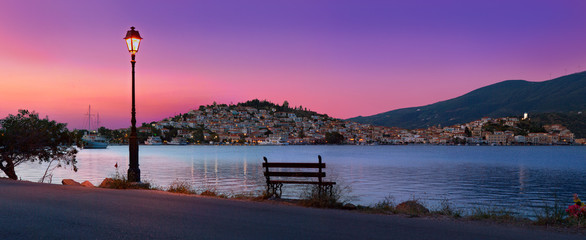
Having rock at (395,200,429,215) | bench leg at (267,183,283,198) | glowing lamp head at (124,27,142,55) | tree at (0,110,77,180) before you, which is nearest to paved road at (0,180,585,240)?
rock at (395,200,429,215)

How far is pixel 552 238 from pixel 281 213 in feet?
15.1

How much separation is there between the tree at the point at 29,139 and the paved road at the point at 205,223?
925 cm

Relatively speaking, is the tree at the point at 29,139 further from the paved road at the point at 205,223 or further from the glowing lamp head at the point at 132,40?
the paved road at the point at 205,223

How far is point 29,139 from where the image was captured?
1834 cm

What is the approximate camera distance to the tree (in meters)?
18.1

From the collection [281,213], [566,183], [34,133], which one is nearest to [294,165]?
[281,213]

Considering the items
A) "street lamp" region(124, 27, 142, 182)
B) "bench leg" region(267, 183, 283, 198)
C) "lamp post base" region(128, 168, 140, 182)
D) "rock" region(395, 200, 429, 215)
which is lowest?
"rock" region(395, 200, 429, 215)

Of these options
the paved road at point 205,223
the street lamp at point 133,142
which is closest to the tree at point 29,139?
the street lamp at point 133,142

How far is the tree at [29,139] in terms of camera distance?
18.1 meters

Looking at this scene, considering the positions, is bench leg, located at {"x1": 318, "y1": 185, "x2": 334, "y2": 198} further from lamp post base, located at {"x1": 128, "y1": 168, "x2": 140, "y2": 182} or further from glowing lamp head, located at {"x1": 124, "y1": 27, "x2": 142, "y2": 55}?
glowing lamp head, located at {"x1": 124, "y1": 27, "x2": 142, "y2": 55}

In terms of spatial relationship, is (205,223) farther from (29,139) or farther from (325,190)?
(29,139)

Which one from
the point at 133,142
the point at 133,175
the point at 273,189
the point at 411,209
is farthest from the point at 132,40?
the point at 411,209

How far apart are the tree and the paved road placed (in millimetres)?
9247

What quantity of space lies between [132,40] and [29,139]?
25.9 ft
